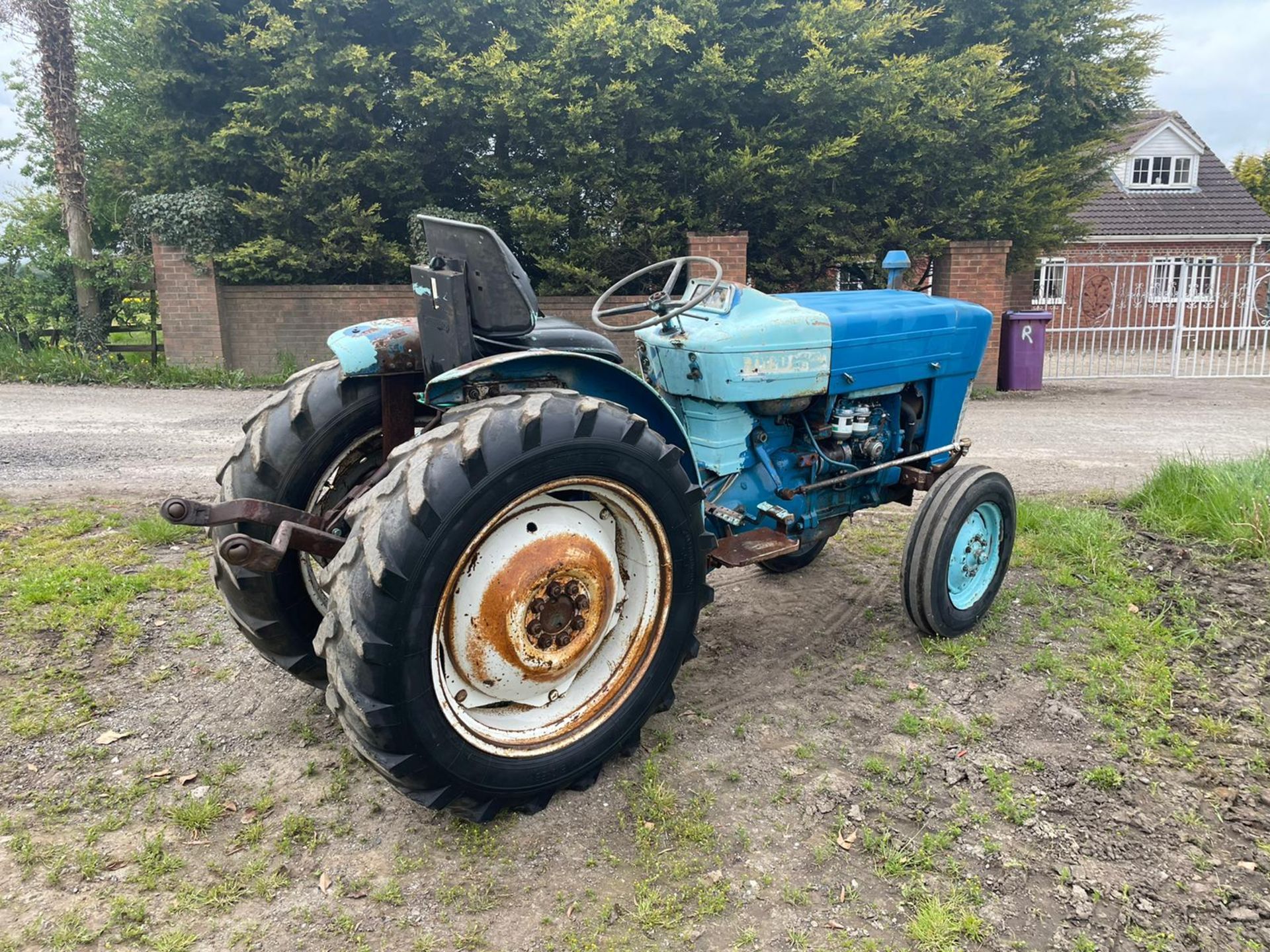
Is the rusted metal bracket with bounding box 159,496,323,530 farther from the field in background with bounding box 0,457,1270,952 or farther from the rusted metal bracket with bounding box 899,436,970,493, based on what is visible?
the rusted metal bracket with bounding box 899,436,970,493

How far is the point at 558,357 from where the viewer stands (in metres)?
2.85

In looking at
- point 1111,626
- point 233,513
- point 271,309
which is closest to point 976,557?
point 1111,626

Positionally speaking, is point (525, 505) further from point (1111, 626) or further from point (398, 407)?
point (1111, 626)

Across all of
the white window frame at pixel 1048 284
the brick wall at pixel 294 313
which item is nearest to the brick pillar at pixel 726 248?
the brick wall at pixel 294 313

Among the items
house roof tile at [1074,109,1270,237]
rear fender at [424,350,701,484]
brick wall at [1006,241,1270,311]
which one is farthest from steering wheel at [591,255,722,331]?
brick wall at [1006,241,1270,311]

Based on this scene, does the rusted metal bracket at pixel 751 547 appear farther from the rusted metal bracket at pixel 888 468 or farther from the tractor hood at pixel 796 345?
the tractor hood at pixel 796 345

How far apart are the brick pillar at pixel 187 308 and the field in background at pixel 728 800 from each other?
22.9 ft

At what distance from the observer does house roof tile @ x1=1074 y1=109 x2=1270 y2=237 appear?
2280 centimetres

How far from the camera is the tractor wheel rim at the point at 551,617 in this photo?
99.1 inches

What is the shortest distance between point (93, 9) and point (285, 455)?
38.6 feet

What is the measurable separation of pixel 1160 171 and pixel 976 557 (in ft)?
84.4

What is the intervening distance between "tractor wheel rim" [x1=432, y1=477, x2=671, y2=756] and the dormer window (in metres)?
26.8

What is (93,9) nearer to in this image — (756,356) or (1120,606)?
(756,356)

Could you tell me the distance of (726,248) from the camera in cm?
1043
